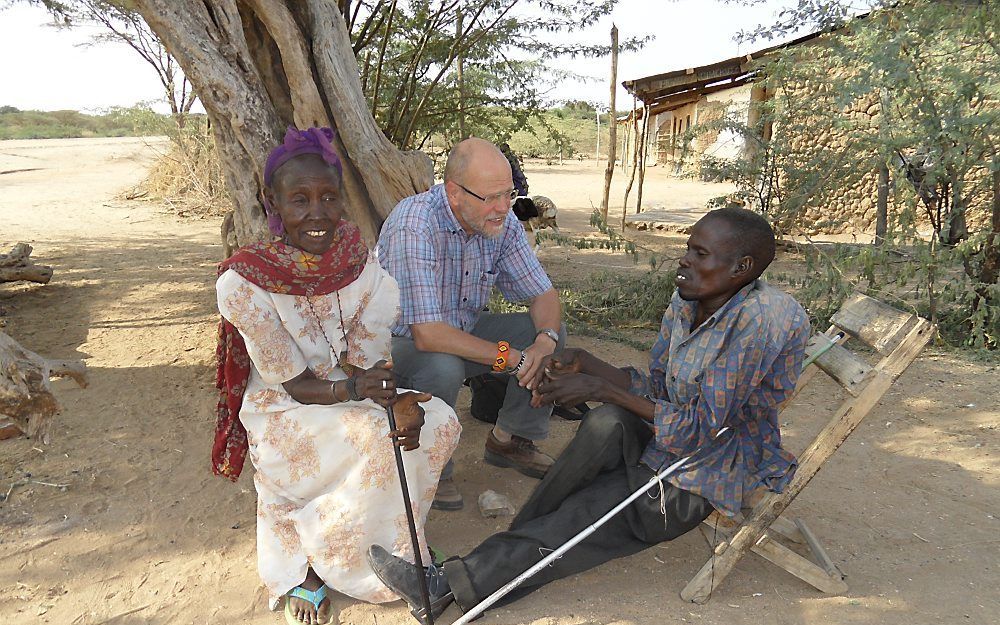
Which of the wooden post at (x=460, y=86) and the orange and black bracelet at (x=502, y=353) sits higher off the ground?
the wooden post at (x=460, y=86)

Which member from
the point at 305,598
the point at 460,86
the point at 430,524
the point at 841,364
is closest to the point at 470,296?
the point at 430,524

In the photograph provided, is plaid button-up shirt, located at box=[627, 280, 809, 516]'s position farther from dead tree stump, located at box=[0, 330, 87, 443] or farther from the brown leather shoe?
dead tree stump, located at box=[0, 330, 87, 443]

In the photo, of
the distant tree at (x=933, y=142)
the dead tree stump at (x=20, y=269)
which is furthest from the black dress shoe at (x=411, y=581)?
the dead tree stump at (x=20, y=269)

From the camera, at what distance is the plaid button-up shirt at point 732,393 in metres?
2.16

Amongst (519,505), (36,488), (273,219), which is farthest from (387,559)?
(36,488)

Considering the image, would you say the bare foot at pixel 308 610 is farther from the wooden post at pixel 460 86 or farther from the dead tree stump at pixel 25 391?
the wooden post at pixel 460 86

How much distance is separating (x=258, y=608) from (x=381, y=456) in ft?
2.27

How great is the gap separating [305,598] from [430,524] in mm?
702

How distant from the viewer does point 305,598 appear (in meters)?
2.38

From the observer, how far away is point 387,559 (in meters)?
2.38

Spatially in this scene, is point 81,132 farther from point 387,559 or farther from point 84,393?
point 387,559

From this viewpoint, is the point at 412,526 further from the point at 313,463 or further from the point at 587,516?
the point at 587,516

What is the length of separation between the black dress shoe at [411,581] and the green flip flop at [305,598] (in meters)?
0.20

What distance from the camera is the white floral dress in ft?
7.81
